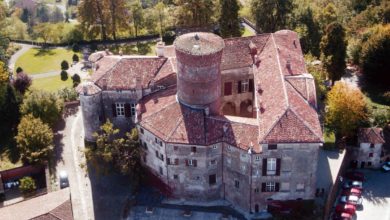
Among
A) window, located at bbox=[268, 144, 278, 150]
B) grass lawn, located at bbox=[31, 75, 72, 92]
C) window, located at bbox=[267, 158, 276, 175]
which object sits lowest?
window, located at bbox=[267, 158, 276, 175]

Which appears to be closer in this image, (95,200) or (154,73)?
(95,200)

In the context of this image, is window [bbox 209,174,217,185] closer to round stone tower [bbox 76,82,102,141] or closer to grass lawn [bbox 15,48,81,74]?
round stone tower [bbox 76,82,102,141]

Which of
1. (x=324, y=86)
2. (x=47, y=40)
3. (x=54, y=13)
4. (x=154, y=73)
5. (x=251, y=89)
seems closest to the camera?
(x=154, y=73)

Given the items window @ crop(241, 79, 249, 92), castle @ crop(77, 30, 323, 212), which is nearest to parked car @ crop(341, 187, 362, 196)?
castle @ crop(77, 30, 323, 212)

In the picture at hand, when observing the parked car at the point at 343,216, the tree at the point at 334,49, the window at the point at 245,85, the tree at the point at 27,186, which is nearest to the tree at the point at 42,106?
the tree at the point at 27,186

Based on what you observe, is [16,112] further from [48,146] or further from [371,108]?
[371,108]

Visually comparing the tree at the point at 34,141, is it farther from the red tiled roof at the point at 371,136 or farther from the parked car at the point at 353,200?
the red tiled roof at the point at 371,136

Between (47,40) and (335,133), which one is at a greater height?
(47,40)

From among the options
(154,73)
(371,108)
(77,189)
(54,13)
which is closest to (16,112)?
(77,189)
